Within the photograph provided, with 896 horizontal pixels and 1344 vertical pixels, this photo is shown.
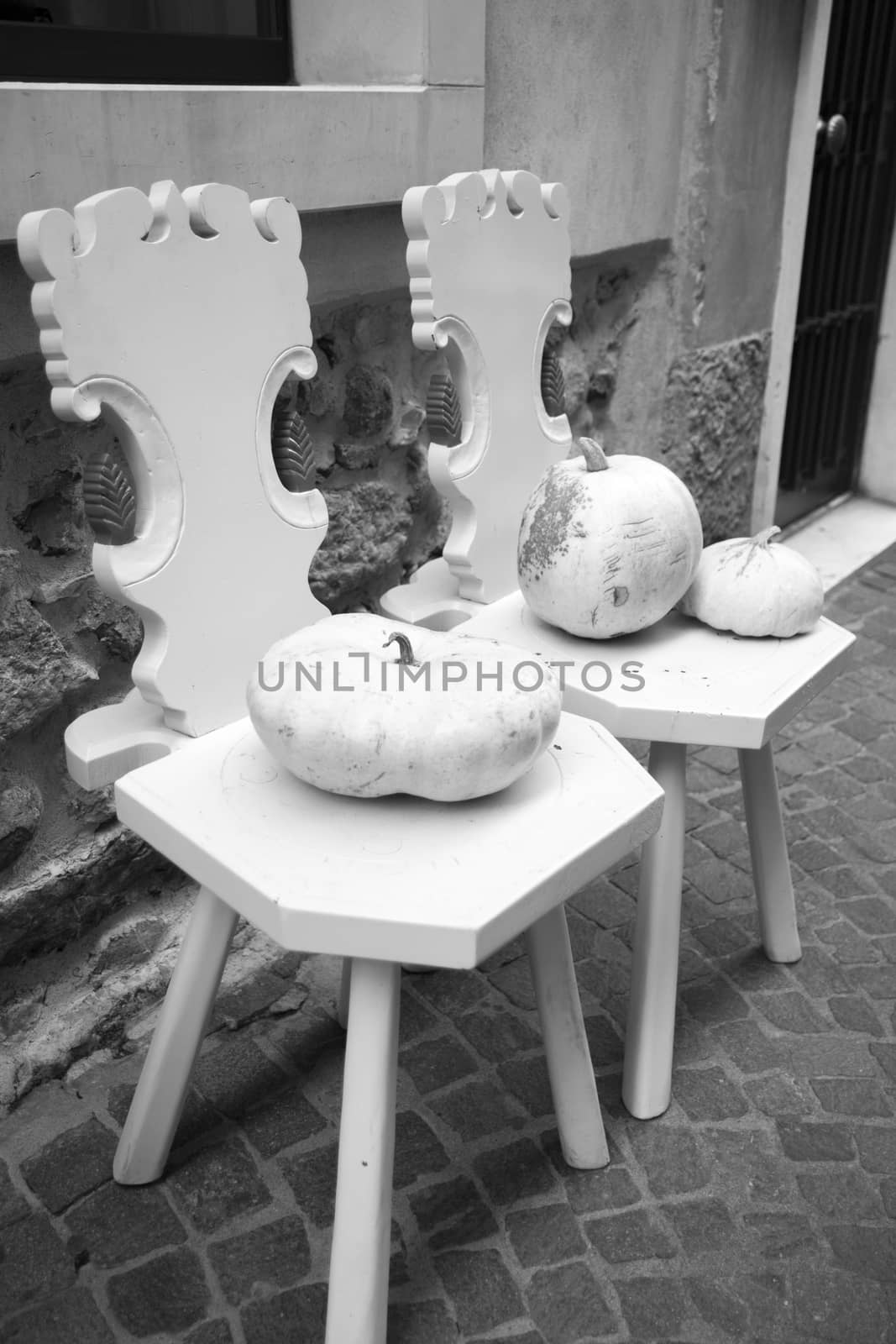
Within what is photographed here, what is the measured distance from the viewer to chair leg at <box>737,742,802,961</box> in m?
1.69

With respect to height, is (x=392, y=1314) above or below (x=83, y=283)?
below

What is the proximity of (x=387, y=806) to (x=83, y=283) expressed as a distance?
58 cm

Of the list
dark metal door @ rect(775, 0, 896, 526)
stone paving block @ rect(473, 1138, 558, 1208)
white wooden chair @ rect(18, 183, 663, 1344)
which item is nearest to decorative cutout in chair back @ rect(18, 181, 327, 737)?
white wooden chair @ rect(18, 183, 663, 1344)

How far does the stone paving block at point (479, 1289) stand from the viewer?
130cm

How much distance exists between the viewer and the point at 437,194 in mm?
1515

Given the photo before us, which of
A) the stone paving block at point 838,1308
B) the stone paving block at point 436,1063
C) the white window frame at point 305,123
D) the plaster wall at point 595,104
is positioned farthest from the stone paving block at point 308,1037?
the plaster wall at point 595,104

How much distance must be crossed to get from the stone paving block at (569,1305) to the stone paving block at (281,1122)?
0.36 metres

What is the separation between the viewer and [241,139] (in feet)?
5.17

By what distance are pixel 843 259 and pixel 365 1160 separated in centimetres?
315

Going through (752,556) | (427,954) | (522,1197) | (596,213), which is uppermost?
(596,213)

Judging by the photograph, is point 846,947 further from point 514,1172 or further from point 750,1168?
point 514,1172

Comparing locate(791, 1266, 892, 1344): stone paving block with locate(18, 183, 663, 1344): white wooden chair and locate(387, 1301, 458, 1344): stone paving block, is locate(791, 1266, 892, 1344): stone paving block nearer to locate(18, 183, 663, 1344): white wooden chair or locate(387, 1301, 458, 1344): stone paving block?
locate(18, 183, 663, 1344): white wooden chair

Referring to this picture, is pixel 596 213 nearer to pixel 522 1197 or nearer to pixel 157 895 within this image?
pixel 157 895

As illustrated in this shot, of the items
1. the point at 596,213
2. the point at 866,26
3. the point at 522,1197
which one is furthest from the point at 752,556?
the point at 866,26
